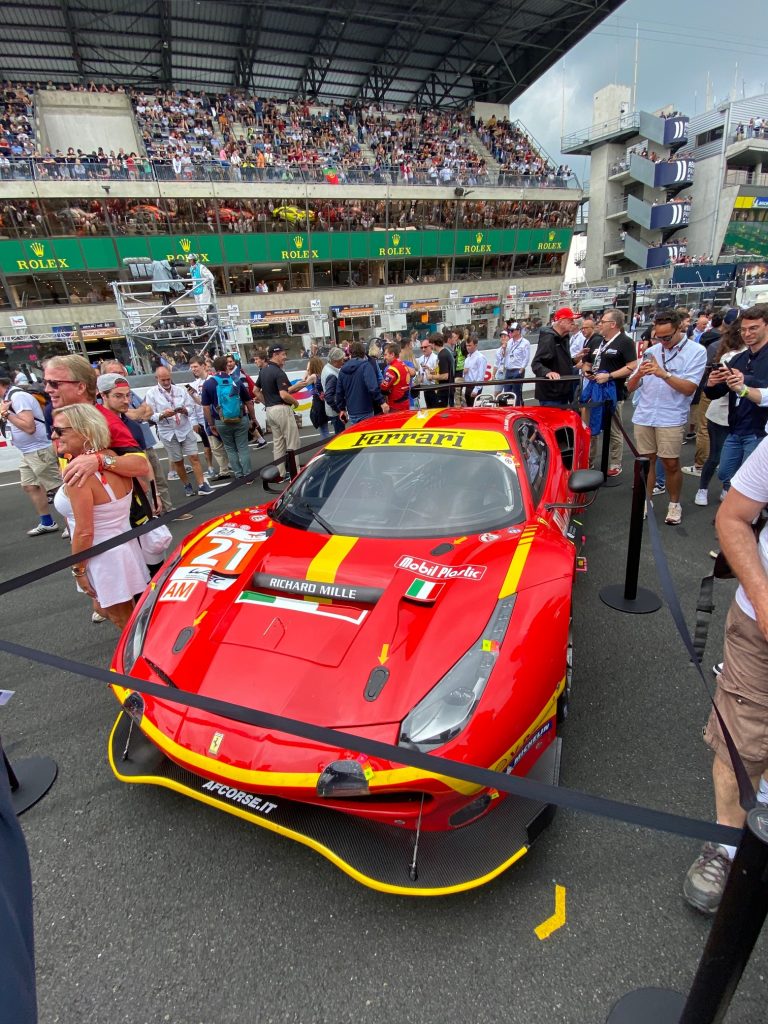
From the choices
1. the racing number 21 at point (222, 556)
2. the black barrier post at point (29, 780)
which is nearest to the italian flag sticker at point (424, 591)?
the racing number 21 at point (222, 556)

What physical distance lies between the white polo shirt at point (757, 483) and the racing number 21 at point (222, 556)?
6.69 feet

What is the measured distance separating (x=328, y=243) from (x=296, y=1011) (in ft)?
107

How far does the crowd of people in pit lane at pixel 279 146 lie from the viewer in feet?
80.2

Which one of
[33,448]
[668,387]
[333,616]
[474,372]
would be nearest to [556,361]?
[668,387]

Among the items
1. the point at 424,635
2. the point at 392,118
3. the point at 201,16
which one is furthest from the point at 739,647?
the point at 392,118

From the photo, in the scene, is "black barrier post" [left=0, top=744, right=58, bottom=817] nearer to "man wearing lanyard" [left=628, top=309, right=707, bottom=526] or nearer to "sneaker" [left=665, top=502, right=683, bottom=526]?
"man wearing lanyard" [left=628, top=309, right=707, bottom=526]

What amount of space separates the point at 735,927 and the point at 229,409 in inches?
245

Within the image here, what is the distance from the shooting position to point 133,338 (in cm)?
1161

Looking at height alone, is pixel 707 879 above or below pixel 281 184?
below

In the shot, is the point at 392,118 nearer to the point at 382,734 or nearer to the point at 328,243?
the point at 328,243

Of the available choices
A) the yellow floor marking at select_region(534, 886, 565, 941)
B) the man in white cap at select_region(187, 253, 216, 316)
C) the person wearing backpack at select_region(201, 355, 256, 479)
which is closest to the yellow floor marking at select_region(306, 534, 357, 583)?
the yellow floor marking at select_region(534, 886, 565, 941)

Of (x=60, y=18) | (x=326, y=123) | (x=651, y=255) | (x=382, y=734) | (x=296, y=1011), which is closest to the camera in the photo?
(x=296, y=1011)

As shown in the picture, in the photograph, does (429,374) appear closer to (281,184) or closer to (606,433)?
(606,433)

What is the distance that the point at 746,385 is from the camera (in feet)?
12.4
